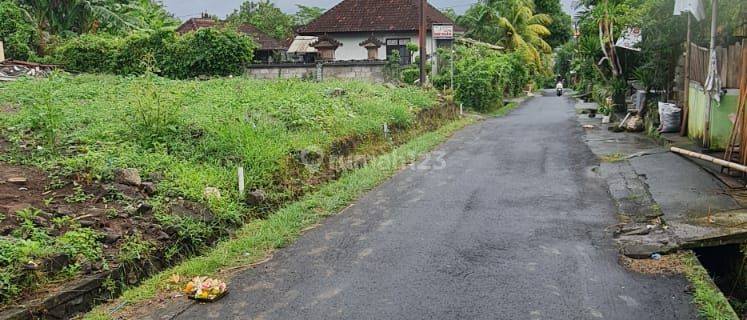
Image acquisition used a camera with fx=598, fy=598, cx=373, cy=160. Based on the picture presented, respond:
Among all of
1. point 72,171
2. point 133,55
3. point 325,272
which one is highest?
point 133,55

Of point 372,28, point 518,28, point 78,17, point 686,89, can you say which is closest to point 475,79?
point 686,89

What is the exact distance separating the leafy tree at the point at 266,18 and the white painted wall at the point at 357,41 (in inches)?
668

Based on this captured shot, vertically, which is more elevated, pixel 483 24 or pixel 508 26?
pixel 483 24

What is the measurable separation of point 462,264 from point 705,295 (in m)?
2.11

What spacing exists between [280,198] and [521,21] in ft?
117

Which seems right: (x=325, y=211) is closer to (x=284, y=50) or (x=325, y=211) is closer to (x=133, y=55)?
(x=133, y=55)

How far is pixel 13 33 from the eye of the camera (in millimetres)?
25844

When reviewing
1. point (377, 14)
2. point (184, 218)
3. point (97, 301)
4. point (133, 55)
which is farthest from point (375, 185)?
point (377, 14)

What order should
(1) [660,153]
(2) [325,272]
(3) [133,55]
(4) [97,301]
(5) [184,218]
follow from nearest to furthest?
(4) [97,301] < (2) [325,272] < (5) [184,218] < (1) [660,153] < (3) [133,55]

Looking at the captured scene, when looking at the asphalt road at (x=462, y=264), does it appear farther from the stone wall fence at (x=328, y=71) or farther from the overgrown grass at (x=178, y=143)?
the stone wall fence at (x=328, y=71)

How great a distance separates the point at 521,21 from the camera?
134ft

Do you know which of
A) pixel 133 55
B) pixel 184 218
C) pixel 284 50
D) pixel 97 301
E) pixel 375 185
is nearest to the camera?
pixel 97 301

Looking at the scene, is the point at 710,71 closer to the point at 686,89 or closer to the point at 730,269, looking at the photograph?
Answer: the point at 686,89

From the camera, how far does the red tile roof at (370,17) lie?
33.7 metres
